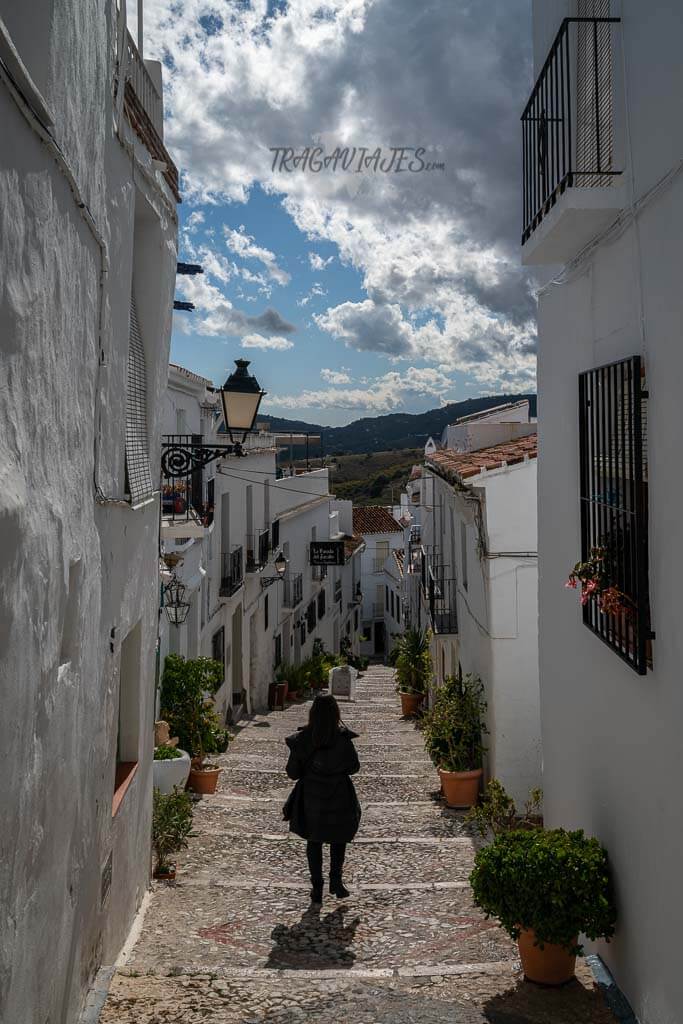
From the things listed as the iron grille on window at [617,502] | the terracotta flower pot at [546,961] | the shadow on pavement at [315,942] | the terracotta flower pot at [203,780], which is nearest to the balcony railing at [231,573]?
the terracotta flower pot at [203,780]

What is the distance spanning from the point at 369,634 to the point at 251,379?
47.5m

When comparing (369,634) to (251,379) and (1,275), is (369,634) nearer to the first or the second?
(251,379)

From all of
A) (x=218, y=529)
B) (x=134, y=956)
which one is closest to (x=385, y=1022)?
(x=134, y=956)

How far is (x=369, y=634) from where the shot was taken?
55.2m

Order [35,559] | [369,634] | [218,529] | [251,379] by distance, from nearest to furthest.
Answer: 1. [35,559]
2. [251,379]
3. [218,529]
4. [369,634]

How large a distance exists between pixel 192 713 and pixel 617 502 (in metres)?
7.58

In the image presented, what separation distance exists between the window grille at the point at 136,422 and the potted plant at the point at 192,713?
4.78 m

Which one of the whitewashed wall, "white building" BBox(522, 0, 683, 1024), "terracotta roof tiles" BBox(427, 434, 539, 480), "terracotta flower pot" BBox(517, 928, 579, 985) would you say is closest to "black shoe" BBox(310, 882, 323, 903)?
"white building" BBox(522, 0, 683, 1024)

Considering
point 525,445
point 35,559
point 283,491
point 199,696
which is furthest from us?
point 283,491

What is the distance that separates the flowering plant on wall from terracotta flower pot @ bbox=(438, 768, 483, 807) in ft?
20.7

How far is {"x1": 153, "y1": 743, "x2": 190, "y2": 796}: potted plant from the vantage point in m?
9.24

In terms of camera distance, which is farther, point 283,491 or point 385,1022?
point 283,491

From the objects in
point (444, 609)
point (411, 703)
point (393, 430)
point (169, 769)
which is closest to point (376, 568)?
point (411, 703)

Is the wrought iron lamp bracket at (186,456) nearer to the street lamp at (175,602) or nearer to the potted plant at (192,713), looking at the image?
the street lamp at (175,602)
